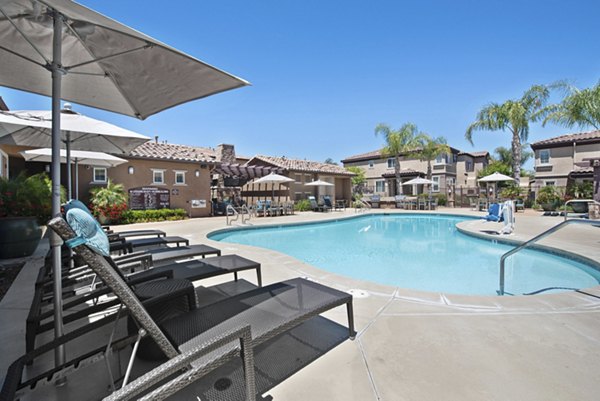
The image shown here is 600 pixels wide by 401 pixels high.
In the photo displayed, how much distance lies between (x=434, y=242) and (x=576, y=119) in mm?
5944

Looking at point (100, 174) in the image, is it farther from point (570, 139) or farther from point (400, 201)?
point (570, 139)

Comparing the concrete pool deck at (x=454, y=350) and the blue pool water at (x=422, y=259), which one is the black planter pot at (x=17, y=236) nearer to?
the concrete pool deck at (x=454, y=350)

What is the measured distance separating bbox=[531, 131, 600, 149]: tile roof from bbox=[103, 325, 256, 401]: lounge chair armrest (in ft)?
101

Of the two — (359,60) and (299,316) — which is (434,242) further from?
(359,60)

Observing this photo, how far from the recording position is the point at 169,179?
1520 cm

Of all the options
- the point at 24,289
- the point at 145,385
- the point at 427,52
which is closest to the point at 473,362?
the point at 145,385

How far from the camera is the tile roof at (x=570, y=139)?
21138mm

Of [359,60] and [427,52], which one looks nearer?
[427,52]

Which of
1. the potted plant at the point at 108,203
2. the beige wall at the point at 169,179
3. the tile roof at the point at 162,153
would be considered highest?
the tile roof at the point at 162,153

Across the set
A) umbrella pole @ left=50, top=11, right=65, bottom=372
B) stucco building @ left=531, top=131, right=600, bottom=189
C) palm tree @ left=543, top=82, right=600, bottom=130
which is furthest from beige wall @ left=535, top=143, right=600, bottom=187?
umbrella pole @ left=50, top=11, right=65, bottom=372

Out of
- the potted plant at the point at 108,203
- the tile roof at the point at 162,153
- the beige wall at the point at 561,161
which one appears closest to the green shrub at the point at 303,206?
the tile roof at the point at 162,153

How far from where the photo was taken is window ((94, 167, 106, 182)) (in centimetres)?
1276

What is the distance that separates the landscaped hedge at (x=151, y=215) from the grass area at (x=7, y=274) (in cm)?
807

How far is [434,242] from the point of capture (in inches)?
383
